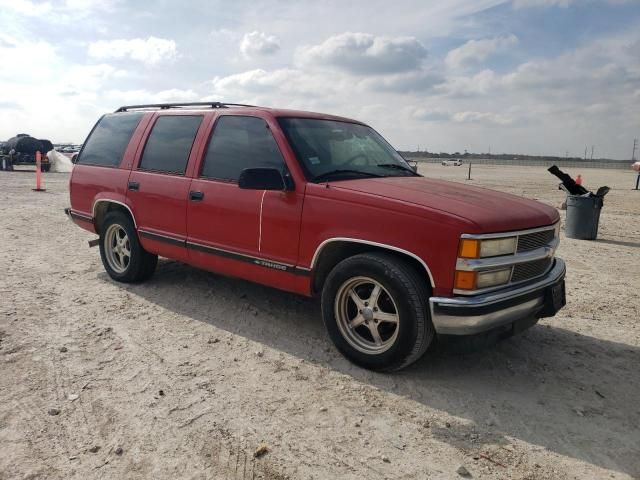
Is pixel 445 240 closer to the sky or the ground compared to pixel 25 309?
closer to the sky

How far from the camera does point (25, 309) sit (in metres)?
4.74

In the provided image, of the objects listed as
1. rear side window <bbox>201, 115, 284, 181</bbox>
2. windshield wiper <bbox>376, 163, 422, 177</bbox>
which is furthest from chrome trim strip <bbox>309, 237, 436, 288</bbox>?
windshield wiper <bbox>376, 163, 422, 177</bbox>

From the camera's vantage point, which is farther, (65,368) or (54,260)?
(54,260)

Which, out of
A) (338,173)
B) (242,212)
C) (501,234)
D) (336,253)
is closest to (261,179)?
(242,212)

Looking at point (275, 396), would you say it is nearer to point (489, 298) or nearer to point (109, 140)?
point (489, 298)

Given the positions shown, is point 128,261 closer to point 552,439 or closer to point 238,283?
point 238,283

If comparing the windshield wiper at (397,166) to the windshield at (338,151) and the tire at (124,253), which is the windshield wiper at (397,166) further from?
the tire at (124,253)

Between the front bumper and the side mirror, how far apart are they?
4.84 ft

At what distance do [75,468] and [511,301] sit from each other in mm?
2769

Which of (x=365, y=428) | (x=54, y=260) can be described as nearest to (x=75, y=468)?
(x=365, y=428)

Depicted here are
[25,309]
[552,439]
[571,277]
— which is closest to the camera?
[552,439]

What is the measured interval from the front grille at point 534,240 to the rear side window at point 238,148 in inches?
76.5

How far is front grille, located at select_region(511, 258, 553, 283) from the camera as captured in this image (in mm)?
3547

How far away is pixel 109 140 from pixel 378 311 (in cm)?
397
